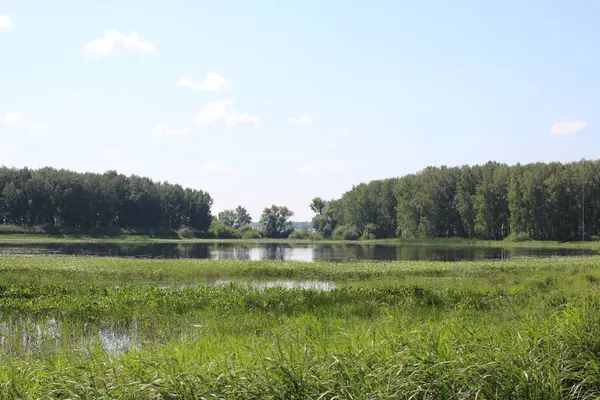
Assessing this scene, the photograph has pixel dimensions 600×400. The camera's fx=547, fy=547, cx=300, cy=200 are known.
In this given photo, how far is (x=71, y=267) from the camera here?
3212cm

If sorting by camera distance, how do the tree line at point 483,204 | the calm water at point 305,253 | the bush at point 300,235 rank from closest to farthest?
the calm water at point 305,253, the tree line at point 483,204, the bush at point 300,235

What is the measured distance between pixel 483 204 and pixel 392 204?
1288 inches

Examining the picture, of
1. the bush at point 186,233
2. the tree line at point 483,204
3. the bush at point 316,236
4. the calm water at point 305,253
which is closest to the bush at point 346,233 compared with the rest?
the tree line at point 483,204

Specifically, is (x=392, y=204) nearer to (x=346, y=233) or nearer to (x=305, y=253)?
(x=346, y=233)

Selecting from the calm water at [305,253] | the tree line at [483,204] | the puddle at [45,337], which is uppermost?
the tree line at [483,204]

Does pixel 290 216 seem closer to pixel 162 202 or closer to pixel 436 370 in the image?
pixel 162 202

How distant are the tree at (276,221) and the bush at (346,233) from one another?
3684 centimetres

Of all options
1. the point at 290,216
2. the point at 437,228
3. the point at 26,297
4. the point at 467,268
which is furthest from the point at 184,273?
the point at 290,216

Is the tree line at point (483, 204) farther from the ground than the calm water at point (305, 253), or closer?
farther from the ground

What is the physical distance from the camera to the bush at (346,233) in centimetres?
13912

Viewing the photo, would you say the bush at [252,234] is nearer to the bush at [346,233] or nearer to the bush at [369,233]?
the bush at [346,233]

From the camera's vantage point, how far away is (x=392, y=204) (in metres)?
136

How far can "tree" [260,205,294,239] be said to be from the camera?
17712 centimetres

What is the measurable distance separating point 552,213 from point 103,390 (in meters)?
103
